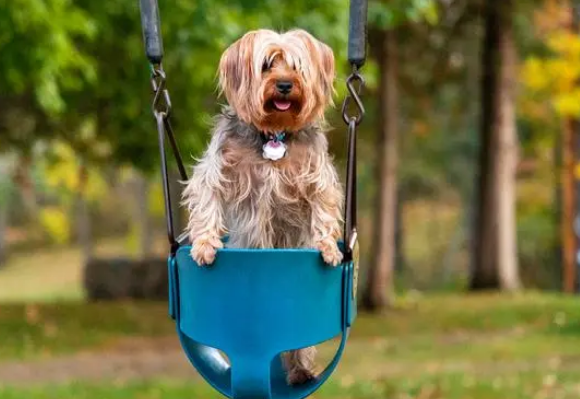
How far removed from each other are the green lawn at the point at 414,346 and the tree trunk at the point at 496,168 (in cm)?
112

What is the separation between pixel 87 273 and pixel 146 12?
722 inches

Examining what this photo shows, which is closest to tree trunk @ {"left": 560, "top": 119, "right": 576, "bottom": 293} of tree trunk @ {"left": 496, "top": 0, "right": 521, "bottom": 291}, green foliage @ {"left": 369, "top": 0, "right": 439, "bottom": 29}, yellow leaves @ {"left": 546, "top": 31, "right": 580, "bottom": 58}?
tree trunk @ {"left": 496, "top": 0, "right": 521, "bottom": 291}

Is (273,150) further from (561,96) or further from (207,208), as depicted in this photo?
(561,96)

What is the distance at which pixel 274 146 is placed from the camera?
2352 mm

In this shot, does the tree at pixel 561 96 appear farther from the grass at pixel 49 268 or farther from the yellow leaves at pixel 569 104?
the grass at pixel 49 268

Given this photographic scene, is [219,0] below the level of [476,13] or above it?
below

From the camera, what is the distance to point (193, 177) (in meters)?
2.43

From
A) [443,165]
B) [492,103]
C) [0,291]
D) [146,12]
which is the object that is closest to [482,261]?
[492,103]

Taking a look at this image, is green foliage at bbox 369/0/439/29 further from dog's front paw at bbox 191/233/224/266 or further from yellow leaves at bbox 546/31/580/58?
yellow leaves at bbox 546/31/580/58

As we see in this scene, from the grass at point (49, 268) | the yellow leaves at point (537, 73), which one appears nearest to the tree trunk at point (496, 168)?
the yellow leaves at point (537, 73)

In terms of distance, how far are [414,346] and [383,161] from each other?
15.4 feet

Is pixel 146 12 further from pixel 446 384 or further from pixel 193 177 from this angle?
pixel 446 384

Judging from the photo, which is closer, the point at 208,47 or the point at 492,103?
the point at 208,47

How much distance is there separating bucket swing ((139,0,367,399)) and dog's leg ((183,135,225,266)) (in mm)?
41
